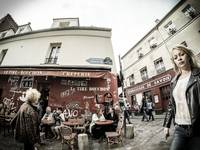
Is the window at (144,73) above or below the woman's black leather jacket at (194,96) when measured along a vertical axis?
above

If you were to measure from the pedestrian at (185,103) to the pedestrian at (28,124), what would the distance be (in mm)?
1805

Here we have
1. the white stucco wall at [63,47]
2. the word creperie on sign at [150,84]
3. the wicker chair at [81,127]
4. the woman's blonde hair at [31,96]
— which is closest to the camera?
the woman's blonde hair at [31,96]

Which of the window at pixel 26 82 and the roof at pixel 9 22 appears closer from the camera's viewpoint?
the roof at pixel 9 22

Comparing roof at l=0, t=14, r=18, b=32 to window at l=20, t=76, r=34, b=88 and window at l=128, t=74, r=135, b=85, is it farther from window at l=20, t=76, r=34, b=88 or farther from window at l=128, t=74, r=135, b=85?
window at l=128, t=74, r=135, b=85

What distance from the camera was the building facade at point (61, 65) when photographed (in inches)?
235

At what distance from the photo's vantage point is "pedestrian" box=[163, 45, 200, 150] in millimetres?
1074

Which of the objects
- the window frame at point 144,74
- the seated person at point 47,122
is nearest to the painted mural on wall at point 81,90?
the seated person at point 47,122

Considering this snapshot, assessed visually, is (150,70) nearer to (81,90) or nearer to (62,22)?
(81,90)

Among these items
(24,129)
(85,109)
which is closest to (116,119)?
(85,109)

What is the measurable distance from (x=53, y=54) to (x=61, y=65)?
1.31 meters

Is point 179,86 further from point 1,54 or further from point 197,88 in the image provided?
point 1,54

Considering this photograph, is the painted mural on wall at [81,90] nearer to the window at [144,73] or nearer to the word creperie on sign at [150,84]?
the word creperie on sign at [150,84]

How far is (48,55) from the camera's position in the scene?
7.85 metres

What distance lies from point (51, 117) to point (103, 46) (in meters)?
4.23
